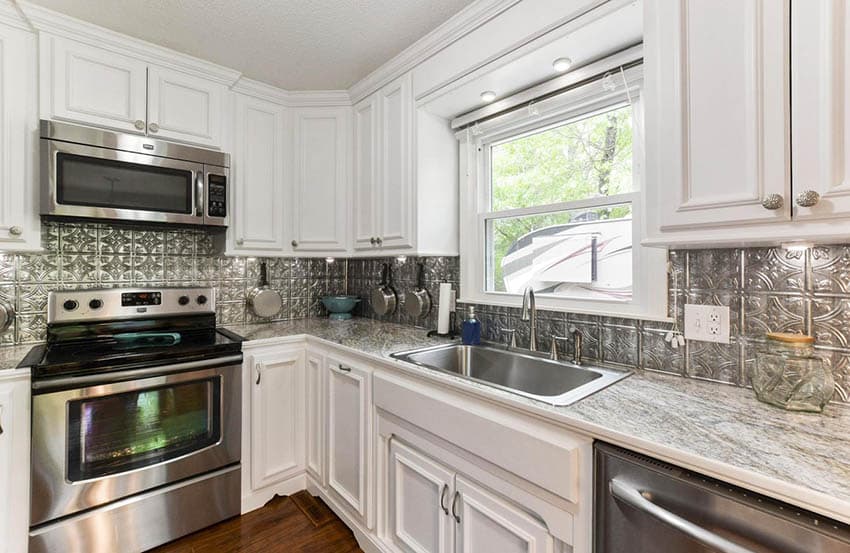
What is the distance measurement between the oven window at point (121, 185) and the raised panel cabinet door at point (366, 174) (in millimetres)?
924

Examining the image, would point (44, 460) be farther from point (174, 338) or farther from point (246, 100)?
point (246, 100)

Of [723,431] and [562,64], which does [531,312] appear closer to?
[723,431]

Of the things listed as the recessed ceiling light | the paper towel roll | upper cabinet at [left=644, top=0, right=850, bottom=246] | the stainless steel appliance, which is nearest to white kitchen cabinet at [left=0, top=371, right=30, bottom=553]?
the stainless steel appliance

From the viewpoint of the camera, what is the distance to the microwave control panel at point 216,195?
2.10m

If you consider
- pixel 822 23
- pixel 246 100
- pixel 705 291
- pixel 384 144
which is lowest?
pixel 705 291

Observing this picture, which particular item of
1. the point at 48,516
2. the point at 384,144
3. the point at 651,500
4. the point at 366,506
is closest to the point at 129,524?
the point at 48,516

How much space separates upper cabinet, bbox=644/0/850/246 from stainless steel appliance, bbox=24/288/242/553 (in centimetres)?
195

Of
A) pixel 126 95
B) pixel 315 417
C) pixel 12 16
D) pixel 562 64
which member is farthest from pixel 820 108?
pixel 12 16

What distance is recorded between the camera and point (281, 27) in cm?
181

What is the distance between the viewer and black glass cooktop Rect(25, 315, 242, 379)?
1.53 metres

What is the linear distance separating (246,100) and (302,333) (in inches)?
58.2

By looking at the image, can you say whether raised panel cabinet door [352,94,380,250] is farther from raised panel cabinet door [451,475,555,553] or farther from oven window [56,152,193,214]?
raised panel cabinet door [451,475,555,553]

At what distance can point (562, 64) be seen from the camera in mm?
1518

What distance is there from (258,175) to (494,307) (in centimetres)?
167
